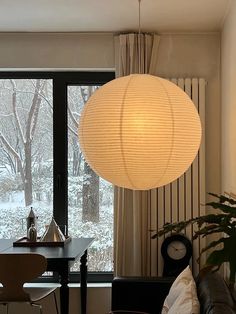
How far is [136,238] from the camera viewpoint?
4117mm

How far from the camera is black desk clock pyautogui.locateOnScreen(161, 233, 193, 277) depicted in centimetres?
397

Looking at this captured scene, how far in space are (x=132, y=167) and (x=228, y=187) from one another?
167 cm

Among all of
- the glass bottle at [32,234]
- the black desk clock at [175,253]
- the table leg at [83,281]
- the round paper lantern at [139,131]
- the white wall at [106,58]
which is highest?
the white wall at [106,58]

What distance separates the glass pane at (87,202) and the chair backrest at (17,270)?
113cm

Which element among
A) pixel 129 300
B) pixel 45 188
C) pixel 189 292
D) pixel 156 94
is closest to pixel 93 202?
pixel 45 188

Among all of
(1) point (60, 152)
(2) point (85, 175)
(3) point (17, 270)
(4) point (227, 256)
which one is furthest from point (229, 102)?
(4) point (227, 256)

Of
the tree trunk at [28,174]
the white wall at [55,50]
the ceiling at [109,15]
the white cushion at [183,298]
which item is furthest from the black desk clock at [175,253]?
the ceiling at [109,15]

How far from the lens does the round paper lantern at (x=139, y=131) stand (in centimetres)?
231

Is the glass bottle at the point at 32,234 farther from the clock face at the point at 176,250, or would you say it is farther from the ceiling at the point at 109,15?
the ceiling at the point at 109,15

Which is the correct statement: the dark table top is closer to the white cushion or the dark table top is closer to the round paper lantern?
the white cushion

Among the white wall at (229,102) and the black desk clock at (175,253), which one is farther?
the black desk clock at (175,253)

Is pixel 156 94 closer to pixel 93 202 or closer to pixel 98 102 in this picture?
pixel 98 102

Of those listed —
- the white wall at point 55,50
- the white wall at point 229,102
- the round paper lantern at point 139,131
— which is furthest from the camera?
the white wall at point 55,50

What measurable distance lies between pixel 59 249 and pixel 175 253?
0.99 meters
